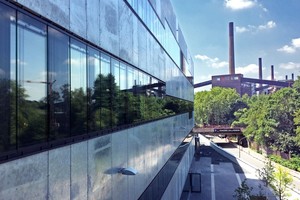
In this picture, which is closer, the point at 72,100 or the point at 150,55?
the point at 72,100

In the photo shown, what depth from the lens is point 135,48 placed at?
1174 cm

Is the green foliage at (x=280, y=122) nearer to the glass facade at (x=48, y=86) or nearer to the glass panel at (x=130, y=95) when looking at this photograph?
the glass panel at (x=130, y=95)

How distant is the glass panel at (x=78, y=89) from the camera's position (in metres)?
6.20

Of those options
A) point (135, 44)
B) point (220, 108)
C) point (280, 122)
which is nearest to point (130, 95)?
point (135, 44)

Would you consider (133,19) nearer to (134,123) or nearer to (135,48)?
(135,48)

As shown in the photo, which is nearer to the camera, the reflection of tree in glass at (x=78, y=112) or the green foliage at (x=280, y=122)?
the reflection of tree in glass at (x=78, y=112)

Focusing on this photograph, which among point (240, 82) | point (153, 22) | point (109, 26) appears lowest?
point (109, 26)

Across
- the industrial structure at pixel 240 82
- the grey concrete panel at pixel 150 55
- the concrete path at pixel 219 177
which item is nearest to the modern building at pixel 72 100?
the grey concrete panel at pixel 150 55

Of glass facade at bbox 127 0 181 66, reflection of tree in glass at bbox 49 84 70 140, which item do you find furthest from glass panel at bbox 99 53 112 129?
glass facade at bbox 127 0 181 66

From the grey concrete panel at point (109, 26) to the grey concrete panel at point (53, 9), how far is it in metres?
2.05

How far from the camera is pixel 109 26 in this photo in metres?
8.54

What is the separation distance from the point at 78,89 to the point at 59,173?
2000 mm

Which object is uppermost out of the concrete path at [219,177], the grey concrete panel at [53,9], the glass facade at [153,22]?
the glass facade at [153,22]

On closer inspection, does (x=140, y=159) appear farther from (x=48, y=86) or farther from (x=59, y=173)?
(x=48, y=86)
